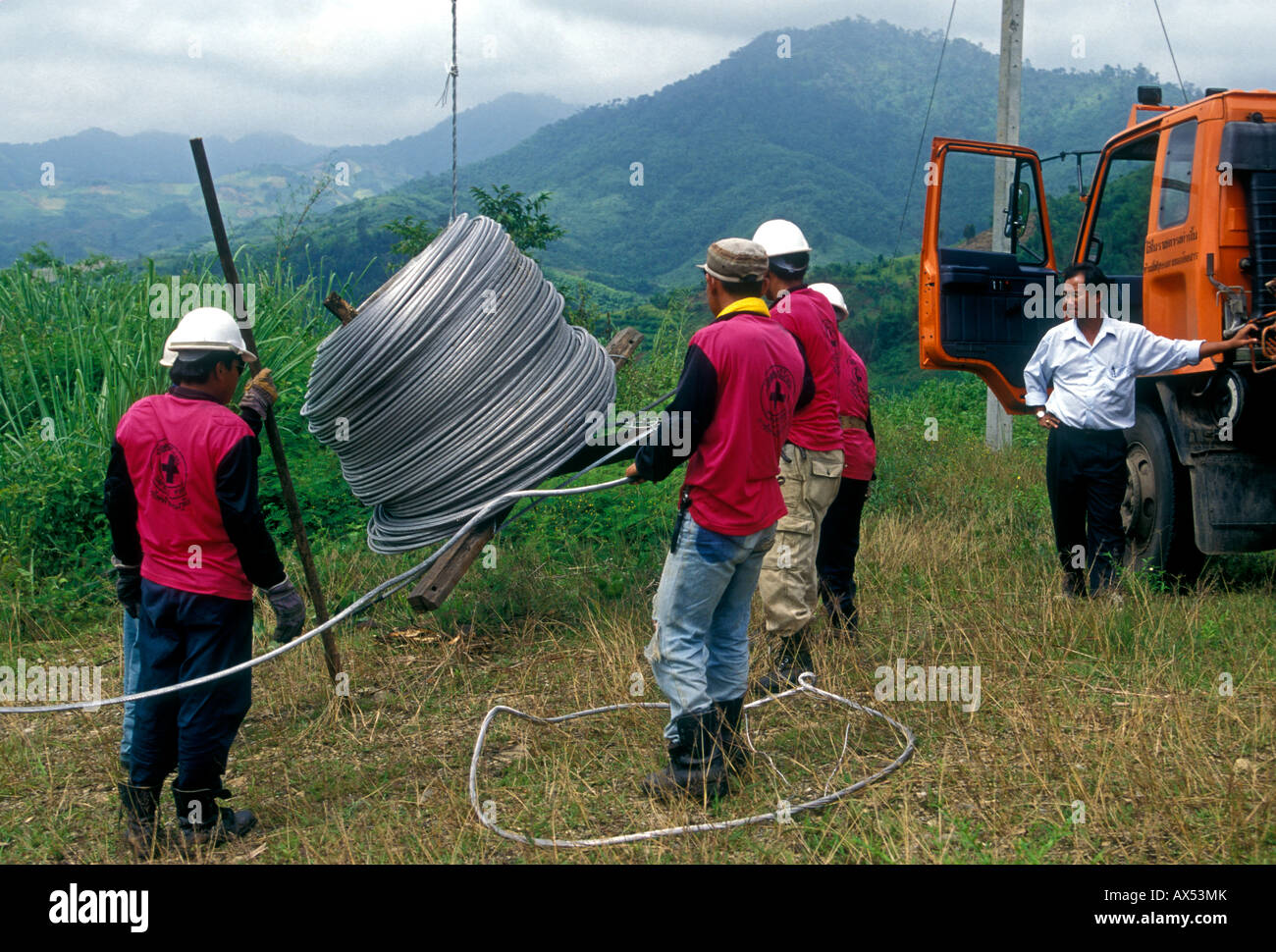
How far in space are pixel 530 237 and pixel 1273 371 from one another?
25.0ft

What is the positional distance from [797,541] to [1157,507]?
2.80 metres

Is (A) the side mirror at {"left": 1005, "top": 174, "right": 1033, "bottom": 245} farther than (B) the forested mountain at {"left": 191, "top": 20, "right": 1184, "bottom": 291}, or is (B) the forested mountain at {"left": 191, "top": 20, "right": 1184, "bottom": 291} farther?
(B) the forested mountain at {"left": 191, "top": 20, "right": 1184, "bottom": 291}

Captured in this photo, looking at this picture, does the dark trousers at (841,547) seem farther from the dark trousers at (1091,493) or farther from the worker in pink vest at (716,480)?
the worker in pink vest at (716,480)

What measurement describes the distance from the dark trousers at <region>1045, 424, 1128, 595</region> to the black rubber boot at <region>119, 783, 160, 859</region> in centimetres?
450

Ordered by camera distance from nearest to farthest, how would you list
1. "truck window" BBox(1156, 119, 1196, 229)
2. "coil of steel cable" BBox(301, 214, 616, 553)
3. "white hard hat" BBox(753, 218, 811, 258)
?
"white hard hat" BBox(753, 218, 811, 258), "coil of steel cable" BBox(301, 214, 616, 553), "truck window" BBox(1156, 119, 1196, 229)

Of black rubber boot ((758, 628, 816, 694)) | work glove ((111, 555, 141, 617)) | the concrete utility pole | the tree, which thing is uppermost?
the concrete utility pole

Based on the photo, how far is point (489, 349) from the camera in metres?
5.57

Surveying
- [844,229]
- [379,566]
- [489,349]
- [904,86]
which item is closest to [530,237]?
[379,566]

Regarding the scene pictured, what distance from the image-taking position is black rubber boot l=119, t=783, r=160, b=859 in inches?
150

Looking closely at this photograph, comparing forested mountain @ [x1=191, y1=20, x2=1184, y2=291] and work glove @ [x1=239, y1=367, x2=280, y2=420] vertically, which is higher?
forested mountain @ [x1=191, y1=20, x2=1184, y2=291]

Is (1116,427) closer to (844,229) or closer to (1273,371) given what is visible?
(1273,371)

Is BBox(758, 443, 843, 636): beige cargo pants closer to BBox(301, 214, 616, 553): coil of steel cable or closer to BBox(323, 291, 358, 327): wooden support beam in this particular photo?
BBox(301, 214, 616, 553): coil of steel cable

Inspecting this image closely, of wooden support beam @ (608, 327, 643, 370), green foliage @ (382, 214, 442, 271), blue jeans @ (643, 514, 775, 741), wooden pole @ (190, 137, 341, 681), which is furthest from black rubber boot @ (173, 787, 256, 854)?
green foliage @ (382, 214, 442, 271)

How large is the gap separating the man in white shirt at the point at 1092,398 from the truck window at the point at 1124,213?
3.49ft
